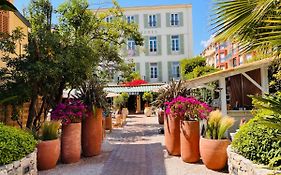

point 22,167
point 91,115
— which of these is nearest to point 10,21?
point 91,115

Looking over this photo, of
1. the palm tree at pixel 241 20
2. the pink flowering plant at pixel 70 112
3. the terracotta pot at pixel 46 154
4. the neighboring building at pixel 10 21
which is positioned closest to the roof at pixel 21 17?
the neighboring building at pixel 10 21

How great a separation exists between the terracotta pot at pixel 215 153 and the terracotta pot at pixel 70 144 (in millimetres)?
4214

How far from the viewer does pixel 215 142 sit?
24.7 ft

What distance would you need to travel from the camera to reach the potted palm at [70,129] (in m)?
8.99

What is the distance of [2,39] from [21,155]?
5131 millimetres

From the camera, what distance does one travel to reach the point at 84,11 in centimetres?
1798

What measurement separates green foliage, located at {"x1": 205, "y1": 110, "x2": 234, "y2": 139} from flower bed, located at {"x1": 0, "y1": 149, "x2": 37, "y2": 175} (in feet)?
15.8

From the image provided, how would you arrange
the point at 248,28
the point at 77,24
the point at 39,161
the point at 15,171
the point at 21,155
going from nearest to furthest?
the point at 248,28 → the point at 15,171 → the point at 21,155 → the point at 39,161 → the point at 77,24

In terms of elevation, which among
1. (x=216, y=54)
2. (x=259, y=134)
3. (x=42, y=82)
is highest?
(x=216, y=54)

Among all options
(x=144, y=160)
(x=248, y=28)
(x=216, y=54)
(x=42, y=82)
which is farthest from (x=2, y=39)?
(x=216, y=54)

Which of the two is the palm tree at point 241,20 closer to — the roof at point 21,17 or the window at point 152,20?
the roof at point 21,17

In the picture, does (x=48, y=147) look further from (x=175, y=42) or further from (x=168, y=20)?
(x=168, y=20)

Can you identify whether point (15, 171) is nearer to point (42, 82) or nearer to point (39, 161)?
point (39, 161)

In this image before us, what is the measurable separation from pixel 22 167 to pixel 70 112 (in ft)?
10.4
